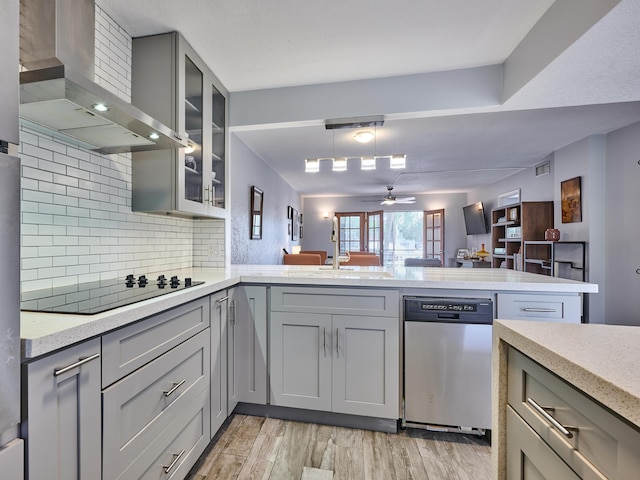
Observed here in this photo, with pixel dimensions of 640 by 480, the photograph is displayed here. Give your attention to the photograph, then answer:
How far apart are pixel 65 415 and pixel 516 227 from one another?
20.0 feet

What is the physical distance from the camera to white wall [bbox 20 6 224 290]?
1.26 m

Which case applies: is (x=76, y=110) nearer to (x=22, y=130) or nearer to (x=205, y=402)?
(x=22, y=130)

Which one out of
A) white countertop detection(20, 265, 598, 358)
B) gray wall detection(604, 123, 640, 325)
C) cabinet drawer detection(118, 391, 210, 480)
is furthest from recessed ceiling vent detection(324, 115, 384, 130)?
gray wall detection(604, 123, 640, 325)

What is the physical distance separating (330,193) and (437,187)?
8.85 ft

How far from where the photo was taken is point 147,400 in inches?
42.1

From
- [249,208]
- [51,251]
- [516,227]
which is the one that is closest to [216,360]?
[51,251]

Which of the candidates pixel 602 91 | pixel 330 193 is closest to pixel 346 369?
pixel 602 91

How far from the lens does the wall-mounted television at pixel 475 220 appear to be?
21.1 ft

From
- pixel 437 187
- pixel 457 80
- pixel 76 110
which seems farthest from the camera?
pixel 437 187

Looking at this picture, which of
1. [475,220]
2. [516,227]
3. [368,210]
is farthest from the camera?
[368,210]

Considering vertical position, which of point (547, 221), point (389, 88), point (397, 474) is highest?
point (389, 88)

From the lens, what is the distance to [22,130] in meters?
1.23

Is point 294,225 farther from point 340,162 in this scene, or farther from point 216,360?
point 216,360

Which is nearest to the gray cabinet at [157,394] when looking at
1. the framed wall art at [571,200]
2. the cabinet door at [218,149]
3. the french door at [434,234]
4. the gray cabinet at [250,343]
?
the gray cabinet at [250,343]
